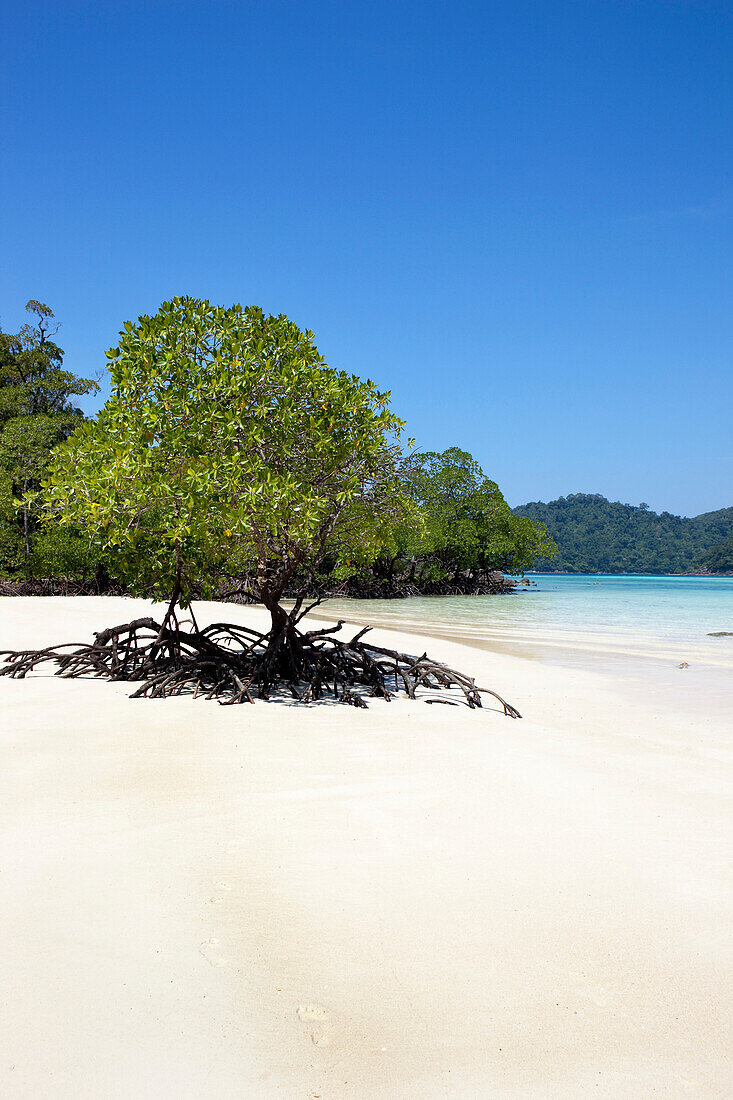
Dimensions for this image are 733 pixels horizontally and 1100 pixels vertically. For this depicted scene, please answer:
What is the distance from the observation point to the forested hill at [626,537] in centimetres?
14538

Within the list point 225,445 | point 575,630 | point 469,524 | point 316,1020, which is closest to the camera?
point 316,1020

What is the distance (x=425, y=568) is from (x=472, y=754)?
3796cm

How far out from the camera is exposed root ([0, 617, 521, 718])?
796 centimetres

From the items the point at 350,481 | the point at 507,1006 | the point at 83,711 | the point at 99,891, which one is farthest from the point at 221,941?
the point at 350,481

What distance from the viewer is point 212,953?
2.87m

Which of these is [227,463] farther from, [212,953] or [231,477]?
[212,953]

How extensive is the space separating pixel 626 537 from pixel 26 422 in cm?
14389

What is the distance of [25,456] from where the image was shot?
91.9 feet

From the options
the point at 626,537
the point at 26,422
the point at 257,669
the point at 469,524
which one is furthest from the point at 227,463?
the point at 626,537

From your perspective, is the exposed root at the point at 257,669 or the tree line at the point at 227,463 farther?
the exposed root at the point at 257,669

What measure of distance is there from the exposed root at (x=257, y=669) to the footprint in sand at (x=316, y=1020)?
16.7 ft

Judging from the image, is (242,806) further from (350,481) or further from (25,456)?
(25,456)

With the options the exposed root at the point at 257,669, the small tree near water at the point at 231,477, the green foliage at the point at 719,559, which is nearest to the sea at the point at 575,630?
the exposed root at the point at 257,669

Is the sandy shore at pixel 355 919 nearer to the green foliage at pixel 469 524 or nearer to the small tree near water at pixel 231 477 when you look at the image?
the small tree near water at pixel 231 477
